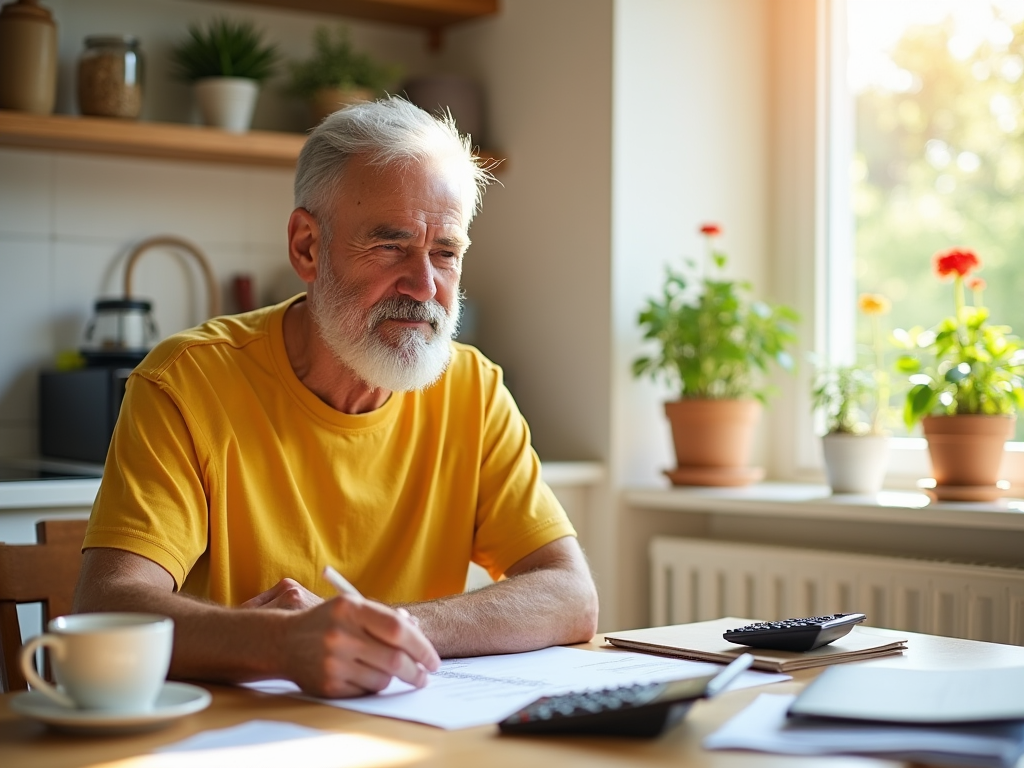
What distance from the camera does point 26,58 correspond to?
258 cm

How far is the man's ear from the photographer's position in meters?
1.73

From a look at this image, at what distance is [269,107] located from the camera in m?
3.13

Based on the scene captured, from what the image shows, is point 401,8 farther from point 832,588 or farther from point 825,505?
point 832,588

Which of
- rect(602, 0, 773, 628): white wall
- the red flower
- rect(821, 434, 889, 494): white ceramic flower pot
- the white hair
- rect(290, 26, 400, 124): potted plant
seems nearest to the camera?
the white hair

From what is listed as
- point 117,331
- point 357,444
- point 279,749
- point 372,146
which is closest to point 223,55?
point 117,331

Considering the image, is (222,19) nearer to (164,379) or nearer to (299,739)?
(164,379)

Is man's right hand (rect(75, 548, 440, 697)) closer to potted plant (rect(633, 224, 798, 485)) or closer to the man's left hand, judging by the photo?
the man's left hand

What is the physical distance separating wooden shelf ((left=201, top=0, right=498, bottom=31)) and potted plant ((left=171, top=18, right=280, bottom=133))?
21cm

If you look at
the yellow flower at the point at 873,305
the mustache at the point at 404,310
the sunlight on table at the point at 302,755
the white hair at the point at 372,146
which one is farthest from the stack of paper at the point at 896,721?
the yellow flower at the point at 873,305

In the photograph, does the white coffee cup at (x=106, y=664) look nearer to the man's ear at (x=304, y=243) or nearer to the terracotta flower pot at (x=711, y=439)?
the man's ear at (x=304, y=243)

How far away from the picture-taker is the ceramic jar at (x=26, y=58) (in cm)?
258

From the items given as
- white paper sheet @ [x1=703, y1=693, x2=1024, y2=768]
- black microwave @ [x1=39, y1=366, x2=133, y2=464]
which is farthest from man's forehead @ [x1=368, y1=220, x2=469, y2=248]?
black microwave @ [x1=39, y1=366, x2=133, y2=464]

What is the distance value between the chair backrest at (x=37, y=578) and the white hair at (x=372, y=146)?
0.54 meters

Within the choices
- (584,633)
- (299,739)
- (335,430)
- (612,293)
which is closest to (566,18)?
(612,293)
